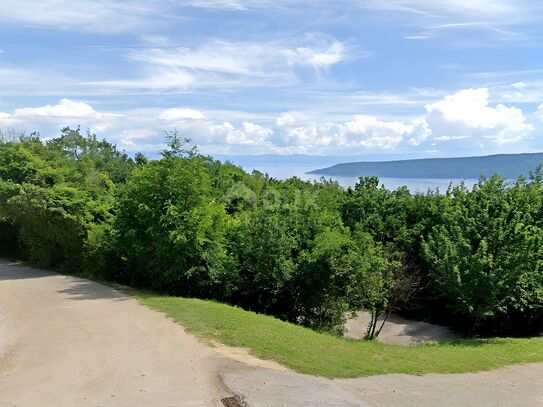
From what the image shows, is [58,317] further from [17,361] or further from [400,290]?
[400,290]

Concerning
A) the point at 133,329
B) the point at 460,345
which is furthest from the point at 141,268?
the point at 460,345

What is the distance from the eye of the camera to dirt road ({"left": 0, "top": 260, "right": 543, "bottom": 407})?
966 centimetres

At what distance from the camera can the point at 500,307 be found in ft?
69.6

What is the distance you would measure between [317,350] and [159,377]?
14.9 feet

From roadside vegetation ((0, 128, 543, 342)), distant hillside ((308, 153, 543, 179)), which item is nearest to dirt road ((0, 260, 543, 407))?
roadside vegetation ((0, 128, 543, 342))

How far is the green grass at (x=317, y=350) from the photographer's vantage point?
1255 centimetres

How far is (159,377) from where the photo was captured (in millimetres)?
10602

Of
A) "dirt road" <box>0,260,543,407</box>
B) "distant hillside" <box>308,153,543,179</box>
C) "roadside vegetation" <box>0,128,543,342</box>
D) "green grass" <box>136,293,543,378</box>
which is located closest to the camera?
"dirt road" <box>0,260,543,407</box>

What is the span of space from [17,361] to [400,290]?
1549 centimetres

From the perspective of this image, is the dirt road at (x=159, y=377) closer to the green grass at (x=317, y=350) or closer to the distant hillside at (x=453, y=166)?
the green grass at (x=317, y=350)

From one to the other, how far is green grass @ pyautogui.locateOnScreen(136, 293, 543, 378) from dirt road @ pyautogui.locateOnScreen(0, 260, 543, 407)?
531mm

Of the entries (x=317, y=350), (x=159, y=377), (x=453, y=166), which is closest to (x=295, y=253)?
(x=317, y=350)

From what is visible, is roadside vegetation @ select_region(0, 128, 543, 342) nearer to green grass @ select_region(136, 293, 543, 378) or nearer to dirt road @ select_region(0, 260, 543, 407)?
green grass @ select_region(136, 293, 543, 378)

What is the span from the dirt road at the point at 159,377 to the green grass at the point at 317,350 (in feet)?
1.74
